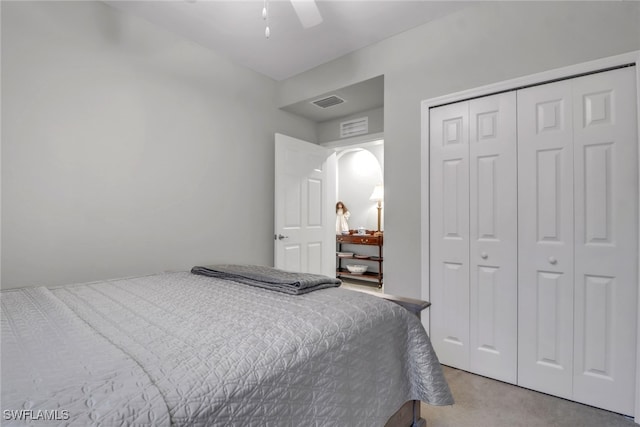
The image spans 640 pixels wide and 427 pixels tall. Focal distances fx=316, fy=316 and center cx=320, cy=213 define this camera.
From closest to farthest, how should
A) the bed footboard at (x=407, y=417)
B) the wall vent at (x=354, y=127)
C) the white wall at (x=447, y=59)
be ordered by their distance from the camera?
the bed footboard at (x=407, y=417) < the white wall at (x=447, y=59) < the wall vent at (x=354, y=127)

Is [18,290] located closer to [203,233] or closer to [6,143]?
[6,143]

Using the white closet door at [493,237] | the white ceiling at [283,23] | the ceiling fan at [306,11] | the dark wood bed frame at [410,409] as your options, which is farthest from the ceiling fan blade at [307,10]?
the dark wood bed frame at [410,409]

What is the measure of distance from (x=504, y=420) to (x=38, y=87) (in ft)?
11.5

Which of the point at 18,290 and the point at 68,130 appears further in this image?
the point at 68,130

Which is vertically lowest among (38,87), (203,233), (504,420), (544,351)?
(504,420)

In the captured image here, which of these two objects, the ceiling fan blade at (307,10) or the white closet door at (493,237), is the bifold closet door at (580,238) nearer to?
the white closet door at (493,237)

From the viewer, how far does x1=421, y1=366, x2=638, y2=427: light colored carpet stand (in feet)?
5.84

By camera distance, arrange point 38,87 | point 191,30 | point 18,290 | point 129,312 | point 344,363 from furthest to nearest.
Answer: point 191,30 → point 38,87 → point 18,290 → point 129,312 → point 344,363

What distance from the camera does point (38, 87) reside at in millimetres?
2041

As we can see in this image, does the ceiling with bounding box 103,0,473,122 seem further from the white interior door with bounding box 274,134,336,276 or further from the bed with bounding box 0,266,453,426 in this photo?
the bed with bounding box 0,266,453,426

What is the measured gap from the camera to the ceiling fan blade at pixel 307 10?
1871 mm

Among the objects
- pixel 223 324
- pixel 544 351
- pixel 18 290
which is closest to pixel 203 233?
pixel 18 290

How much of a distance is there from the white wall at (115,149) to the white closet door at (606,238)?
276 centimetres

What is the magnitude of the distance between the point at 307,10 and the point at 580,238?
221 centimetres
